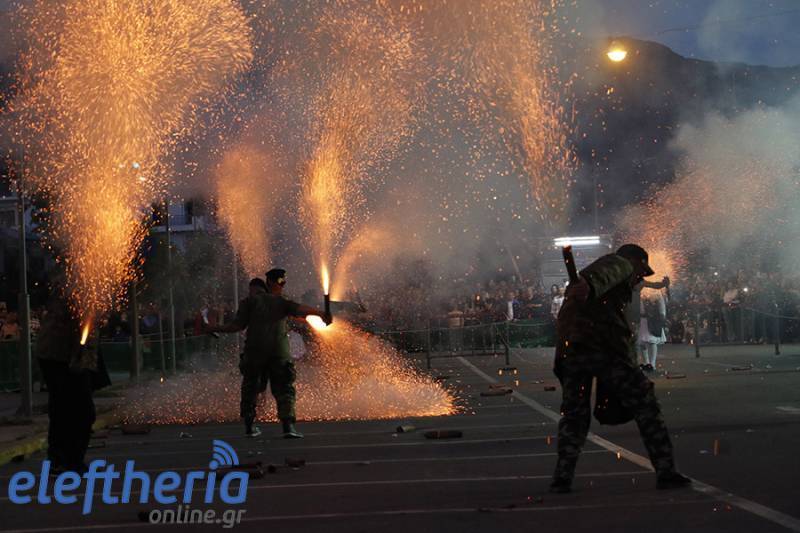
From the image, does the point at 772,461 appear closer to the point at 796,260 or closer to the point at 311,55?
the point at 311,55

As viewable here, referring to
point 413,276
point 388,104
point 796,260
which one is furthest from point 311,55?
point 796,260

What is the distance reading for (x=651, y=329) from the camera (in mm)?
→ 21547

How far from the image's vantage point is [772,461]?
31.8ft

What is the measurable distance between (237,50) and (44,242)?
604 cm

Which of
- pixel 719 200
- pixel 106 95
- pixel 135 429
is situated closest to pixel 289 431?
pixel 135 429

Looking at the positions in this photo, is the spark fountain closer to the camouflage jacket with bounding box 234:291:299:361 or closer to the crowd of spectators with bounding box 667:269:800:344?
the camouflage jacket with bounding box 234:291:299:361

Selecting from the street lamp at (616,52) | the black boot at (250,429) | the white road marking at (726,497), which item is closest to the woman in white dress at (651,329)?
the street lamp at (616,52)

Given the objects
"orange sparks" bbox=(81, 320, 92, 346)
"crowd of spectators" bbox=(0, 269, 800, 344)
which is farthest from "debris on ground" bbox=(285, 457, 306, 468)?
"crowd of spectators" bbox=(0, 269, 800, 344)

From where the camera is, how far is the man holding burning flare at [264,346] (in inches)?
530

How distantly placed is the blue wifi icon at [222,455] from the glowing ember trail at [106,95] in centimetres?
347

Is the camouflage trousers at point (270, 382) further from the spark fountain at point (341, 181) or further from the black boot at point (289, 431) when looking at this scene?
the spark fountain at point (341, 181)

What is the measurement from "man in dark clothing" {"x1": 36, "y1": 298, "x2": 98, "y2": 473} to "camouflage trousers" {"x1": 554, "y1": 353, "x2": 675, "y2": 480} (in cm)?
427

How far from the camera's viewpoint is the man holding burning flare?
13469mm

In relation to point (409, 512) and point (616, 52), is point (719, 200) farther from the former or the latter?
point (409, 512)
